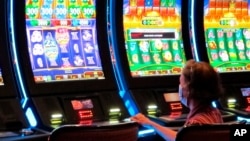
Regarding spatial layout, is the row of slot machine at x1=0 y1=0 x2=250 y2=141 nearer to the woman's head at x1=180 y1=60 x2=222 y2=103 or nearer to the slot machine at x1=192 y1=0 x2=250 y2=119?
the slot machine at x1=192 y1=0 x2=250 y2=119

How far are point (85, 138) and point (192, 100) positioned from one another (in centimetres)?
88

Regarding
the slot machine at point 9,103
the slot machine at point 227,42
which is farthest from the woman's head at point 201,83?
the slot machine at point 227,42

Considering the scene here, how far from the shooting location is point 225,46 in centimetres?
488

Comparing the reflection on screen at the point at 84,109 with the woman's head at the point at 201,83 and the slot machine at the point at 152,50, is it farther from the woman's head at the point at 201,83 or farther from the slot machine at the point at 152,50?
the woman's head at the point at 201,83

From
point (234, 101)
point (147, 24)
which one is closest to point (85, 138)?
point (147, 24)

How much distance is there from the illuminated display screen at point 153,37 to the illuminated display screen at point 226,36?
34cm

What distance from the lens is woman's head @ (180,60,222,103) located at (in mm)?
3084

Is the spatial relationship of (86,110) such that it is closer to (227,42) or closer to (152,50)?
(152,50)

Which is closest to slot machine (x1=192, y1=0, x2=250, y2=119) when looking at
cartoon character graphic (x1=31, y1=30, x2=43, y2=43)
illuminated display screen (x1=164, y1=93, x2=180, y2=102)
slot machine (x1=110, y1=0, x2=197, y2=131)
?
slot machine (x1=110, y1=0, x2=197, y2=131)

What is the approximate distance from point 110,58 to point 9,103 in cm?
94

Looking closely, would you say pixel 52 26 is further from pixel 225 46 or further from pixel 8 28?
pixel 225 46

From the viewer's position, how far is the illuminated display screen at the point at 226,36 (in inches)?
191

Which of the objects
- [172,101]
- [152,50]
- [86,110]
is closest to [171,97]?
[172,101]

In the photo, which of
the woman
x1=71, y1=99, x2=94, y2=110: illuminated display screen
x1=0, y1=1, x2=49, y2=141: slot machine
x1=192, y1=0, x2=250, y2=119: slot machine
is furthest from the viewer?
x1=192, y1=0, x2=250, y2=119: slot machine
